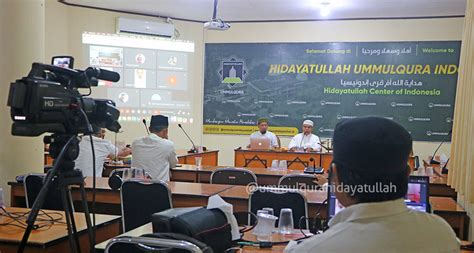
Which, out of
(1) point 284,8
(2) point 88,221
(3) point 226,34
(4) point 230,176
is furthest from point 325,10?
(2) point 88,221

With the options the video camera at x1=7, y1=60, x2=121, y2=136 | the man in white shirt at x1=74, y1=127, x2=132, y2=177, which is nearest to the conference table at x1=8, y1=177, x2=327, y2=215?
the man in white shirt at x1=74, y1=127, x2=132, y2=177

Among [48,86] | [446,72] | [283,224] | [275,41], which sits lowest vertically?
[283,224]

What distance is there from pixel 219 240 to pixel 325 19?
6.97m

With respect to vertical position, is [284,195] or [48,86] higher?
[48,86]

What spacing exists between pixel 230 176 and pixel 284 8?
3873mm

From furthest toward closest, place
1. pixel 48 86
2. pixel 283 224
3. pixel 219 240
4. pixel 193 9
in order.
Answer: pixel 193 9, pixel 283 224, pixel 219 240, pixel 48 86

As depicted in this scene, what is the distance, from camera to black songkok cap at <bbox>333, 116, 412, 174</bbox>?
1.14m

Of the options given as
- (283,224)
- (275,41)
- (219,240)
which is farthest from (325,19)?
(219,240)

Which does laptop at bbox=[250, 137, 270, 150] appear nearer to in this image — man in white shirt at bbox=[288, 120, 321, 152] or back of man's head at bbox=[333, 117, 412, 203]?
man in white shirt at bbox=[288, 120, 321, 152]

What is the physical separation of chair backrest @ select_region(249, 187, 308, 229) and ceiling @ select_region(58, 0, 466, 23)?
15.4 ft

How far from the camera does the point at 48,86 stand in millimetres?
1609

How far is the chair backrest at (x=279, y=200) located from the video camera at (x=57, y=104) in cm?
147

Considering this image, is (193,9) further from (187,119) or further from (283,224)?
(283,224)

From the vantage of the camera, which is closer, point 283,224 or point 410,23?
point 283,224
